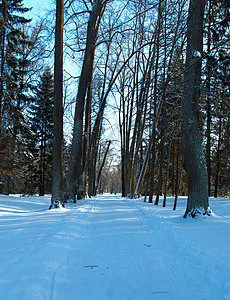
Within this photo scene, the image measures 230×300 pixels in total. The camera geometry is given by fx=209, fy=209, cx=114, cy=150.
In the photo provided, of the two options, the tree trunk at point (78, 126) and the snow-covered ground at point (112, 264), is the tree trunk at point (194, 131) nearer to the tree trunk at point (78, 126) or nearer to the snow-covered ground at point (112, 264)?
the snow-covered ground at point (112, 264)

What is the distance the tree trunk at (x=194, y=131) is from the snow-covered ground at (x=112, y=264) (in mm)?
1603

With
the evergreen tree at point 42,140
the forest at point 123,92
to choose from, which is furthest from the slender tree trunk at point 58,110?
the evergreen tree at point 42,140

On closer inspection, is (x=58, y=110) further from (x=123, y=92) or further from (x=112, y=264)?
(x=123, y=92)

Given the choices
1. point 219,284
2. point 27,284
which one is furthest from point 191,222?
point 27,284

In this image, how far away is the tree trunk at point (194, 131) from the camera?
6.48 m

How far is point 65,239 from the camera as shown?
13.3 ft

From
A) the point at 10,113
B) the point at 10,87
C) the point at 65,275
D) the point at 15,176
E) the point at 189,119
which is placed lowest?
the point at 65,275

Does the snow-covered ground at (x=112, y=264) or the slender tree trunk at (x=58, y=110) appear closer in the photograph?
the snow-covered ground at (x=112, y=264)

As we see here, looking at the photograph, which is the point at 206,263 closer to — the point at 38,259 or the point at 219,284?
the point at 219,284

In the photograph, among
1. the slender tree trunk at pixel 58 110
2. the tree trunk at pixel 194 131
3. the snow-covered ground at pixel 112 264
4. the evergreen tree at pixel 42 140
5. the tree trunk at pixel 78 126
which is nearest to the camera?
the snow-covered ground at pixel 112 264

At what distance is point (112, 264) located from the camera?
3.03m

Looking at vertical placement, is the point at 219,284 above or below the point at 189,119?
below

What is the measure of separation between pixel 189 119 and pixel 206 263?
4833 mm

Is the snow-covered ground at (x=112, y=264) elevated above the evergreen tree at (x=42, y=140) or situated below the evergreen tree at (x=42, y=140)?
below
